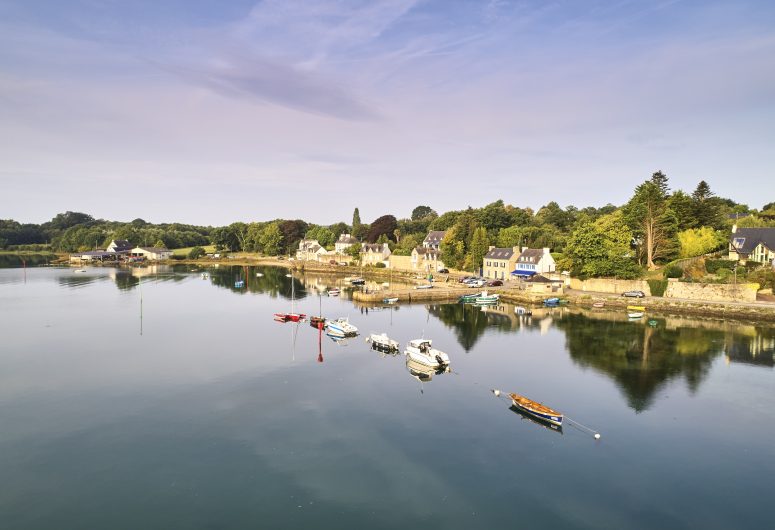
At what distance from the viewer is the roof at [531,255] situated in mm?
77750

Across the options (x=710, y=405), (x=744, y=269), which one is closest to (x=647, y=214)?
(x=744, y=269)

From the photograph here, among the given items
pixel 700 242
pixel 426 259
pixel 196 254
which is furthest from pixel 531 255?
pixel 196 254

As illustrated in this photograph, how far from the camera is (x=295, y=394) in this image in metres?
29.9

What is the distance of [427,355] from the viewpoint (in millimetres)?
36281

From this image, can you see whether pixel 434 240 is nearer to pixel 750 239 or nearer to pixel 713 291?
pixel 713 291

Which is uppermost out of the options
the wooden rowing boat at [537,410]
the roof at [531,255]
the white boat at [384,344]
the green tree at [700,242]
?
the green tree at [700,242]

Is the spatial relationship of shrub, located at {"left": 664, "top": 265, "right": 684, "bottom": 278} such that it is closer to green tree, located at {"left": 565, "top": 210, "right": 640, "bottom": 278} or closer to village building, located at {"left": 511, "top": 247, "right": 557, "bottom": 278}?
green tree, located at {"left": 565, "top": 210, "right": 640, "bottom": 278}

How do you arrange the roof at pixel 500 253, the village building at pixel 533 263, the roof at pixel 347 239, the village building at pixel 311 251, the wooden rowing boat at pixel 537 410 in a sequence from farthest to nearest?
the roof at pixel 347 239
the village building at pixel 311 251
the roof at pixel 500 253
the village building at pixel 533 263
the wooden rowing boat at pixel 537 410

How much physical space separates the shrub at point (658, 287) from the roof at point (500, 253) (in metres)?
24.0

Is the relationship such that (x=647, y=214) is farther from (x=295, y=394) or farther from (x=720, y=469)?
(x=295, y=394)

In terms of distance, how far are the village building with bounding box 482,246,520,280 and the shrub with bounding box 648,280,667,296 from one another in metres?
23.4

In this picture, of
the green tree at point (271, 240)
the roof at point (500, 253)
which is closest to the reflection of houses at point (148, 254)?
the green tree at point (271, 240)

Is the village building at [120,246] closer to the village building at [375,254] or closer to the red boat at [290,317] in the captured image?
the village building at [375,254]

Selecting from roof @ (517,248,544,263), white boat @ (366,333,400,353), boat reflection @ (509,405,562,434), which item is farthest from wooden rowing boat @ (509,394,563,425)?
roof @ (517,248,544,263)
